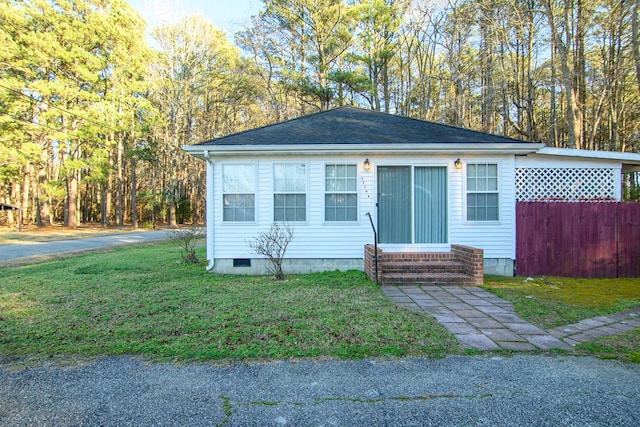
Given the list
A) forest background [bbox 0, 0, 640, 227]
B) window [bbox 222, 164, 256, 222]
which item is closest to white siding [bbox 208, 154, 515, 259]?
window [bbox 222, 164, 256, 222]

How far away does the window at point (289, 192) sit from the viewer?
6.76 m

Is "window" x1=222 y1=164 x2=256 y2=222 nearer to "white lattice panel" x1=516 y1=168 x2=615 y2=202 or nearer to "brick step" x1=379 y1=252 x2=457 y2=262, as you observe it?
"brick step" x1=379 y1=252 x2=457 y2=262

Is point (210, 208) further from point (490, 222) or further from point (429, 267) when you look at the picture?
point (490, 222)

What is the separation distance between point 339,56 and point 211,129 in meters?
11.0

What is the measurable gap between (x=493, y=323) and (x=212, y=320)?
3.35 metres

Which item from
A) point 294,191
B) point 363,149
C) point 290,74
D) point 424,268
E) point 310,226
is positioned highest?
point 290,74

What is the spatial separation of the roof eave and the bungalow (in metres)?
0.10

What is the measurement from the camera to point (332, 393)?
236 cm

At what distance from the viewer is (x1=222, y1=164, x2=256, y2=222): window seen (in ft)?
22.1

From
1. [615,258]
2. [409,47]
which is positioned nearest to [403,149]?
[615,258]

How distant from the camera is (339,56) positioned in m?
18.4

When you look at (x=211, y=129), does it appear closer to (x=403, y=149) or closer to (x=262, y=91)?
(x=262, y=91)

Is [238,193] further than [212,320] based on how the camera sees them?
Yes

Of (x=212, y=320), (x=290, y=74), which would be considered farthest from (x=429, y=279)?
(x=290, y=74)
